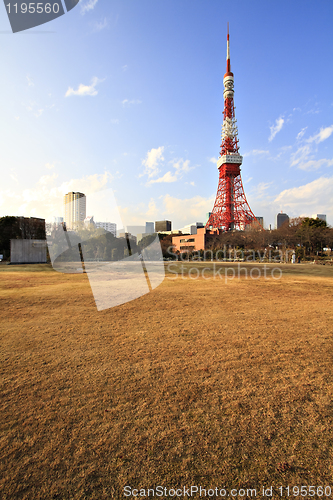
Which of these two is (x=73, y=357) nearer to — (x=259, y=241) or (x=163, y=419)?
(x=163, y=419)

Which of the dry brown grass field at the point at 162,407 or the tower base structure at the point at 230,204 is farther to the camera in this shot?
the tower base structure at the point at 230,204

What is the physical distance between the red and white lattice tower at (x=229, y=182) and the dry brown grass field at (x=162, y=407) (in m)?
51.0

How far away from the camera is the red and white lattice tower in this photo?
5450 centimetres

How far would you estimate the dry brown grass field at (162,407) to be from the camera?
6.21ft

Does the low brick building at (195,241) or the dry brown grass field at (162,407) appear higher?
the low brick building at (195,241)

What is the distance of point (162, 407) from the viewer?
2.65 meters

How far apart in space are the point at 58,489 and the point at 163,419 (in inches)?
40.5

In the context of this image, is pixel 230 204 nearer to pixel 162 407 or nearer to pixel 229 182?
pixel 229 182

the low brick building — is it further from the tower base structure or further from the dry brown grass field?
the dry brown grass field

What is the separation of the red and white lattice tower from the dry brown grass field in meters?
51.0

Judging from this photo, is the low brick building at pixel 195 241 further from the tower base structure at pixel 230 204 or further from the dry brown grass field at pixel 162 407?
the dry brown grass field at pixel 162 407

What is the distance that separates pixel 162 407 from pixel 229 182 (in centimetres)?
5881

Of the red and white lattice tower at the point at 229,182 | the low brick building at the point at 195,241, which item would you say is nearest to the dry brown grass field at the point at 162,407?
the low brick building at the point at 195,241

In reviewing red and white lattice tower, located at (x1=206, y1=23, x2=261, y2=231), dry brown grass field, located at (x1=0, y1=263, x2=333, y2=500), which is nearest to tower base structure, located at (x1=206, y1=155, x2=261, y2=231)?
red and white lattice tower, located at (x1=206, y1=23, x2=261, y2=231)
